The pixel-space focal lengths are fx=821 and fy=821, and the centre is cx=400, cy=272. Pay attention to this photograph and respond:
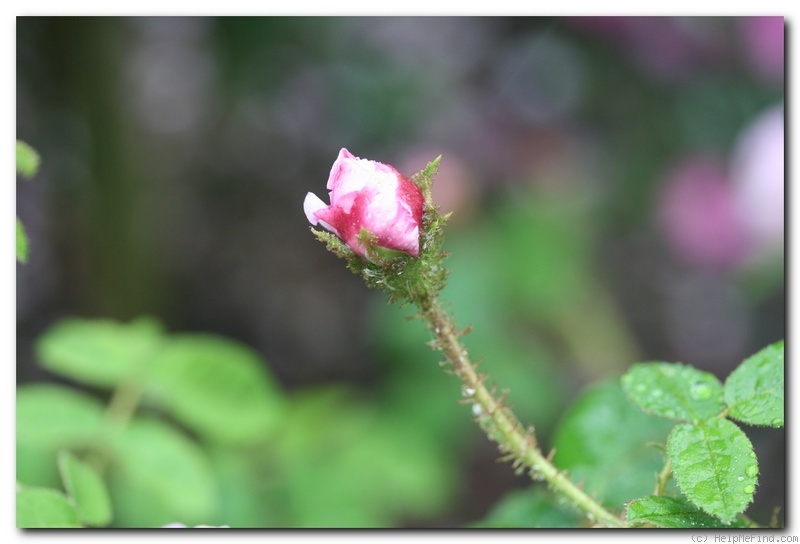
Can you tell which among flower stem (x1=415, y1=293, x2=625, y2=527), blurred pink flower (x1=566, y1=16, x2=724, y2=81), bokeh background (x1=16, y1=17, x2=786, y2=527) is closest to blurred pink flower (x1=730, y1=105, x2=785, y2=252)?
bokeh background (x1=16, y1=17, x2=786, y2=527)

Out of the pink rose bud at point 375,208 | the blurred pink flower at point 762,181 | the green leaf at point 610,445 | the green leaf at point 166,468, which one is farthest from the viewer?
the blurred pink flower at point 762,181

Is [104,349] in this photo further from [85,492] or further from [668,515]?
[668,515]

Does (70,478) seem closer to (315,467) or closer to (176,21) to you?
(315,467)

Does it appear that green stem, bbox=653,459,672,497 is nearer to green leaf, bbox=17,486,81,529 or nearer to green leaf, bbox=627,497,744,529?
green leaf, bbox=627,497,744,529

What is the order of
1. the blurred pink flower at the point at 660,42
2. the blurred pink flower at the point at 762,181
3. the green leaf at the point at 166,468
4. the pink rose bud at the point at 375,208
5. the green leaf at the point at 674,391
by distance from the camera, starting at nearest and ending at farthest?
1. the pink rose bud at the point at 375,208
2. the green leaf at the point at 674,391
3. the green leaf at the point at 166,468
4. the blurred pink flower at the point at 762,181
5. the blurred pink flower at the point at 660,42

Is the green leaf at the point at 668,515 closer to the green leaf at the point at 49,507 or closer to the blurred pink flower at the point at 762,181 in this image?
the green leaf at the point at 49,507

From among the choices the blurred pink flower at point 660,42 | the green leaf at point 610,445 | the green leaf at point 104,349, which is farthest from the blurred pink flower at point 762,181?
the green leaf at point 104,349

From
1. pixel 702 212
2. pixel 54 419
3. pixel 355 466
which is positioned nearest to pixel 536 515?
pixel 54 419
